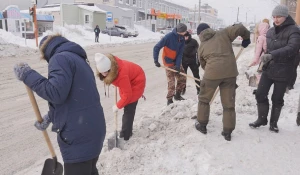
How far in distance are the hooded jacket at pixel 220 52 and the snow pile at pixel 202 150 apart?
835mm

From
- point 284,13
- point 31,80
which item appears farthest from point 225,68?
point 31,80

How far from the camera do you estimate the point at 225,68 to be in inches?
135

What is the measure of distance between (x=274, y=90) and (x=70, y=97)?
2872 mm

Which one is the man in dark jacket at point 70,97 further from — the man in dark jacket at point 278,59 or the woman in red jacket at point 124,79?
the man in dark jacket at point 278,59

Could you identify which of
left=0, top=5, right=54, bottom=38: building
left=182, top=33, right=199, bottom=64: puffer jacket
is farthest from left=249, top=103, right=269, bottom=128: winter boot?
left=0, top=5, right=54, bottom=38: building

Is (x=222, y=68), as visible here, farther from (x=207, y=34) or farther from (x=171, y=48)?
(x=171, y=48)

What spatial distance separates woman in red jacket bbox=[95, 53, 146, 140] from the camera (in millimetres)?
2801

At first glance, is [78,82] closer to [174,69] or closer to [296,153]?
[296,153]

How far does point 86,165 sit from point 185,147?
1472 mm

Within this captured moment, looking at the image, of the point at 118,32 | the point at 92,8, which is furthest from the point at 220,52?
the point at 92,8

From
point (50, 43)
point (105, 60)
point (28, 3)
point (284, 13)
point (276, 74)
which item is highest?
point (28, 3)

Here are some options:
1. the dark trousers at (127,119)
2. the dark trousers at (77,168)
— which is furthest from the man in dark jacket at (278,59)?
the dark trousers at (77,168)

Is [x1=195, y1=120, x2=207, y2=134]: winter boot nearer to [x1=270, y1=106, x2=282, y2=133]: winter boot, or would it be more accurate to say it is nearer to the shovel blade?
[x1=270, y1=106, x2=282, y2=133]: winter boot

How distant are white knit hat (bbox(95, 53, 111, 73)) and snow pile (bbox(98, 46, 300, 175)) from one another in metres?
1.06
